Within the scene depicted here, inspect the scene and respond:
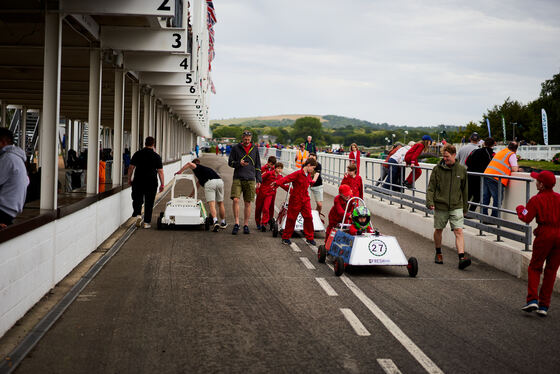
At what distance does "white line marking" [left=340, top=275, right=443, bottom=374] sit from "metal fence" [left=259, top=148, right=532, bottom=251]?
352cm

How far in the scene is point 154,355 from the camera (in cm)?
556

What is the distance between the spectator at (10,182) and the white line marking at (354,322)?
3.79 m

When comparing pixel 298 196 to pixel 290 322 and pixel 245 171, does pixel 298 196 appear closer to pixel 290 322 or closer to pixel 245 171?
pixel 245 171

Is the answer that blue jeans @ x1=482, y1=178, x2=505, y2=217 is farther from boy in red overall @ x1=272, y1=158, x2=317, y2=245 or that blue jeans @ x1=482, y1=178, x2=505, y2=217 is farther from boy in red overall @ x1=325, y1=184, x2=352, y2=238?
boy in red overall @ x1=272, y1=158, x2=317, y2=245

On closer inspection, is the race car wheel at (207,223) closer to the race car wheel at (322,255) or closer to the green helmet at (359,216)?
the race car wheel at (322,255)

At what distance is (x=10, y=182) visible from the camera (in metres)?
6.95

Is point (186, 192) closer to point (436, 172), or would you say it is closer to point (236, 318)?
point (436, 172)

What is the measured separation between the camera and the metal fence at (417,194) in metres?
10.9

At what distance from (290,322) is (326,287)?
202 cm

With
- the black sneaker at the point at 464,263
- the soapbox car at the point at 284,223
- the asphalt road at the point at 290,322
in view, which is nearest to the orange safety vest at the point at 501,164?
the asphalt road at the point at 290,322

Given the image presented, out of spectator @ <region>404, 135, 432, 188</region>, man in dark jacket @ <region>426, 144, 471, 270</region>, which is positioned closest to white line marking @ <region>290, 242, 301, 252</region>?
man in dark jacket @ <region>426, 144, 471, 270</region>

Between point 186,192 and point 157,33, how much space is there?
40.0 feet

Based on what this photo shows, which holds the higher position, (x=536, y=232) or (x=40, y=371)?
(x=536, y=232)

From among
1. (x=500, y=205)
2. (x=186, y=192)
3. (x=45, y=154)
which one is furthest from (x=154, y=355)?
(x=186, y=192)
